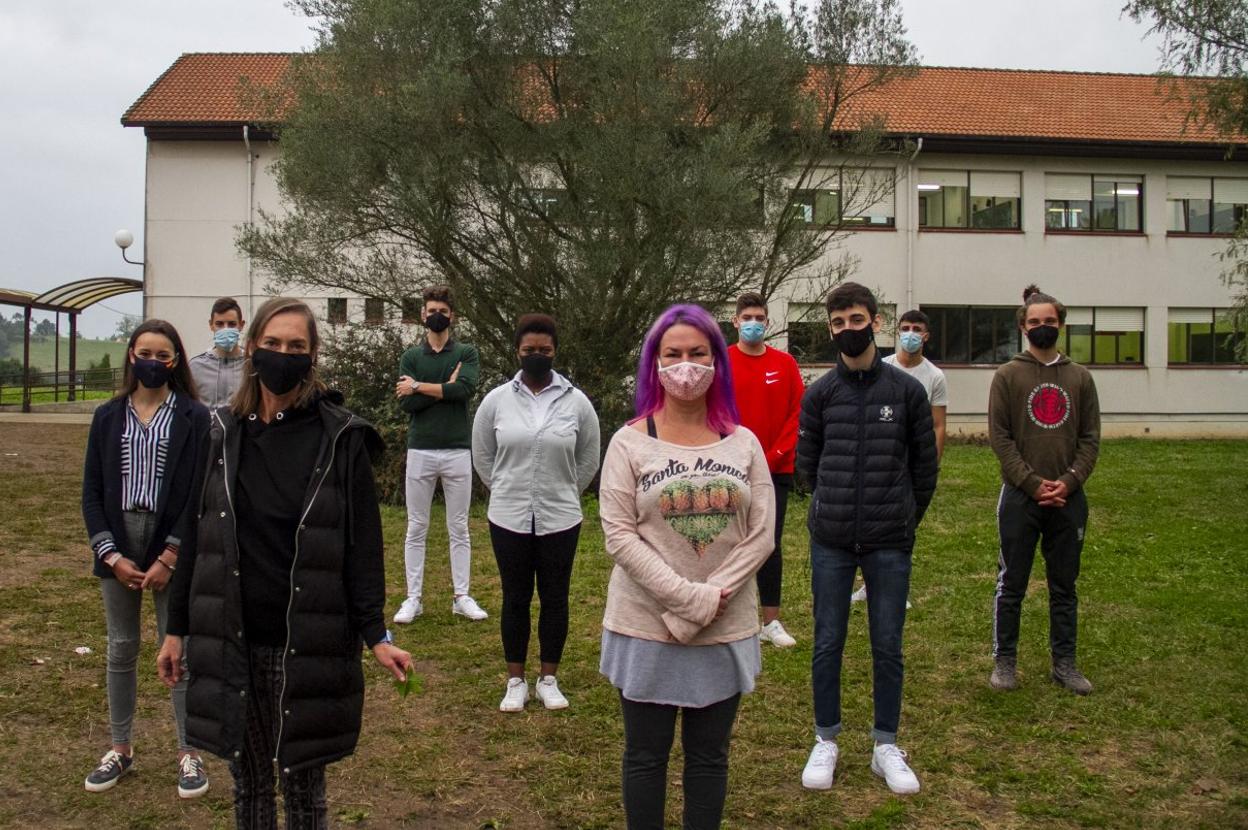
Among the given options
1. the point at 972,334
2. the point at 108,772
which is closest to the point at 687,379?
the point at 108,772

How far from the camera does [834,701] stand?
5.01 meters

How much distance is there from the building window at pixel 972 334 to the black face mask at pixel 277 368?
26.8m

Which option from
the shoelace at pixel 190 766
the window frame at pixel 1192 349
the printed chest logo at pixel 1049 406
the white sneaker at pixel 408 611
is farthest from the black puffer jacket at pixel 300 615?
the window frame at pixel 1192 349

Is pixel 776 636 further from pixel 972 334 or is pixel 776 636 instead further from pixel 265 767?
pixel 972 334

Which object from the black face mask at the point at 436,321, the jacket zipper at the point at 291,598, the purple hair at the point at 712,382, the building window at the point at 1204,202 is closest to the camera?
the jacket zipper at the point at 291,598

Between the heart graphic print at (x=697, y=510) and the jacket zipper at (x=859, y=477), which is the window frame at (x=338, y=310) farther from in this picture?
the heart graphic print at (x=697, y=510)

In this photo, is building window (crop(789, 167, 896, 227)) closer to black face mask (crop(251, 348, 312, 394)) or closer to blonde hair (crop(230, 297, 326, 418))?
blonde hair (crop(230, 297, 326, 418))

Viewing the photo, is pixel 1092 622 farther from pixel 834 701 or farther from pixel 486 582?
pixel 486 582

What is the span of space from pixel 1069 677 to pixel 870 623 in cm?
212

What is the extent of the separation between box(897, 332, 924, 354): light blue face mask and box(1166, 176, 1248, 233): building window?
82.9ft

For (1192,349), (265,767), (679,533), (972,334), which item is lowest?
(265,767)

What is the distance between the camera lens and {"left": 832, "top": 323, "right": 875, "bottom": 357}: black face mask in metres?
4.89

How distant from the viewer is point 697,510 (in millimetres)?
3490

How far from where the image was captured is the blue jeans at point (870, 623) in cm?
482
